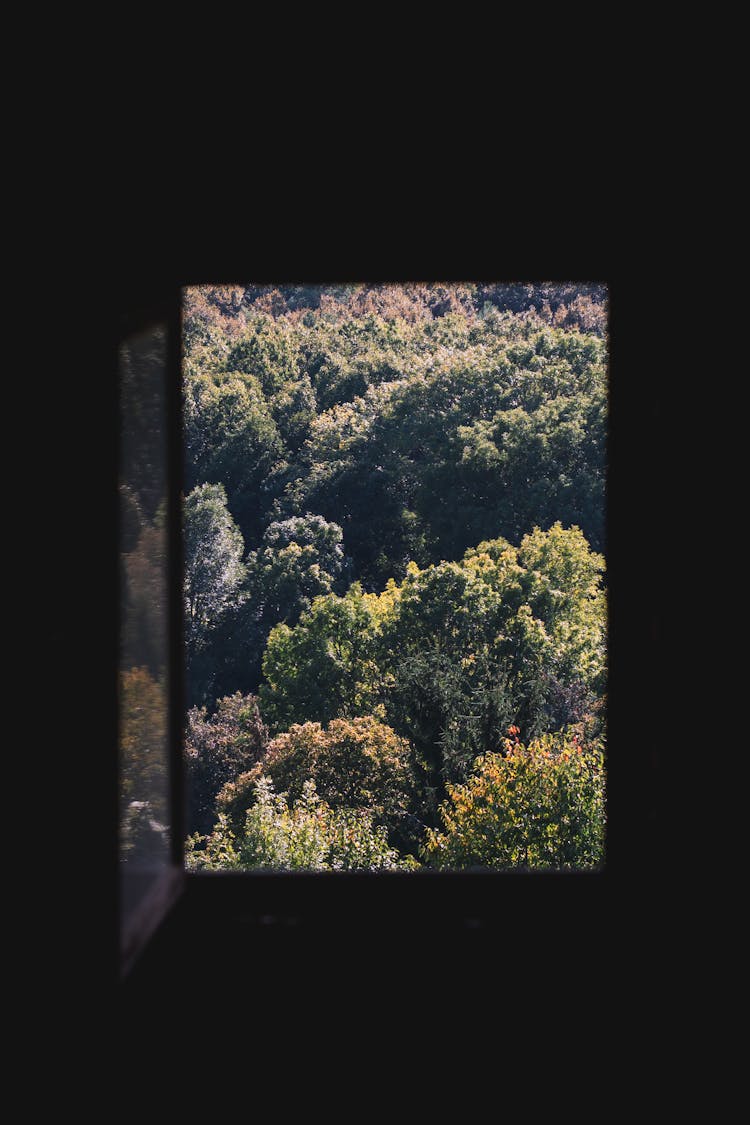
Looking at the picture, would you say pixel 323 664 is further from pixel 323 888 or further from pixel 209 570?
pixel 323 888

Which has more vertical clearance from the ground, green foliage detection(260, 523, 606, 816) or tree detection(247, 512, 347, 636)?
tree detection(247, 512, 347, 636)

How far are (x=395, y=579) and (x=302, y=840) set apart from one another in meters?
10.2

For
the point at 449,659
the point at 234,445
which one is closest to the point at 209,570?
the point at 234,445

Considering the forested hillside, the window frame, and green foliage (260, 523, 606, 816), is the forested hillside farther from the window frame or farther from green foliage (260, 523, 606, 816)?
the window frame

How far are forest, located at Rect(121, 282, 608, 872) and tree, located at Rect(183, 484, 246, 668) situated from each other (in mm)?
52

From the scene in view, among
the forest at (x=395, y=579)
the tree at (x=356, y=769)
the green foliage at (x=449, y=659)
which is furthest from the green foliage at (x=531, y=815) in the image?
the green foliage at (x=449, y=659)

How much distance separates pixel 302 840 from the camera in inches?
743

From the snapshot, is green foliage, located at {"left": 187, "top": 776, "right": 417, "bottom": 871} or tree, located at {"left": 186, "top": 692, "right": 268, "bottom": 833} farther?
tree, located at {"left": 186, "top": 692, "right": 268, "bottom": 833}

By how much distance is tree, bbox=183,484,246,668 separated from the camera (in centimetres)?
2653

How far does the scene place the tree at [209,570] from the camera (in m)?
26.5

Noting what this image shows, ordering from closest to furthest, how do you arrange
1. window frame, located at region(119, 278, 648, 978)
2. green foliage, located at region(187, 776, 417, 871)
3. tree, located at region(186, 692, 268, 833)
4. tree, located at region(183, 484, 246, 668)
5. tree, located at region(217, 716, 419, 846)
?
window frame, located at region(119, 278, 648, 978) < green foliage, located at region(187, 776, 417, 871) < tree, located at region(217, 716, 419, 846) < tree, located at region(186, 692, 268, 833) < tree, located at region(183, 484, 246, 668)

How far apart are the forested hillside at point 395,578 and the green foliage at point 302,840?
2.1 inches

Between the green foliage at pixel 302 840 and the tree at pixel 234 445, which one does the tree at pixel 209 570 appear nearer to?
the tree at pixel 234 445

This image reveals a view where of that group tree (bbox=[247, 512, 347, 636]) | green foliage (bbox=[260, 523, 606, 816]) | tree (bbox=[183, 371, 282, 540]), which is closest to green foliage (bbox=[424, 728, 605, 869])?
green foliage (bbox=[260, 523, 606, 816])
